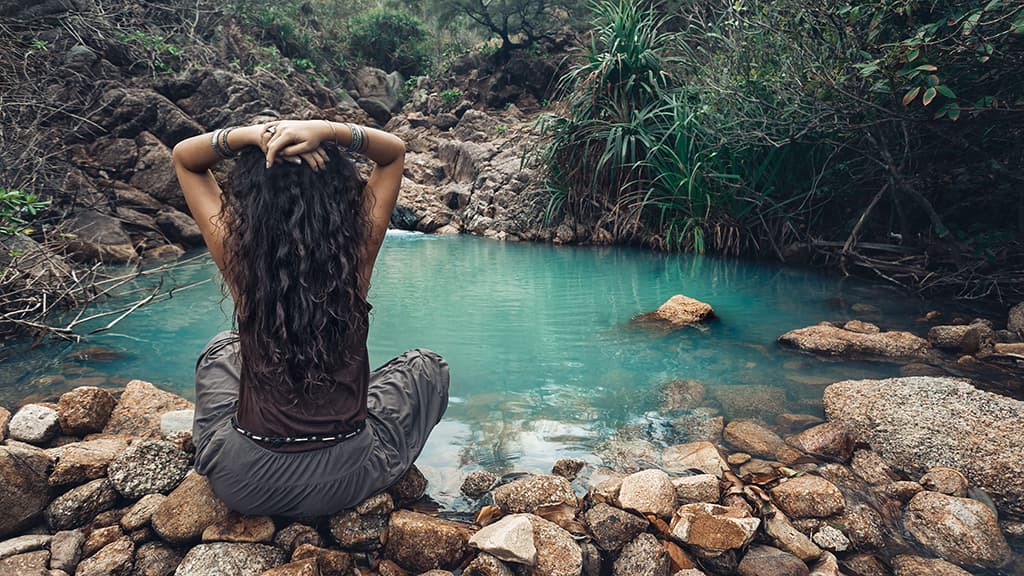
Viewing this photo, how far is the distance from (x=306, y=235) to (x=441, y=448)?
1.21 metres

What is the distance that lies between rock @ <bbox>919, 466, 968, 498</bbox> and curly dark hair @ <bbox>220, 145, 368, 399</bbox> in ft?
6.36

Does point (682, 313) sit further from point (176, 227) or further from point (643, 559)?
point (176, 227)

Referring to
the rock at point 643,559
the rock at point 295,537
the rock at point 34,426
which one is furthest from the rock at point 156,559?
the rock at point 643,559

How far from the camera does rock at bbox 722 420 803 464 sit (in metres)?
2.19

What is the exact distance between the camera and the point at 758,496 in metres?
1.75

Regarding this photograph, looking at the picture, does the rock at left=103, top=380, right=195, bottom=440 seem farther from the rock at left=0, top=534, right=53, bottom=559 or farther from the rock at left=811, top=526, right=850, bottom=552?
the rock at left=811, top=526, right=850, bottom=552

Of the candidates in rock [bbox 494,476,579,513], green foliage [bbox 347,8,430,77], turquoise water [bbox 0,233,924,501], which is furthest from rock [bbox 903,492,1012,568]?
green foliage [bbox 347,8,430,77]

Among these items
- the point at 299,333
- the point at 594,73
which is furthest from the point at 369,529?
the point at 594,73

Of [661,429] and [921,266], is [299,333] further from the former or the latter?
[921,266]

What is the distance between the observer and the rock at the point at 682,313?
4184 millimetres

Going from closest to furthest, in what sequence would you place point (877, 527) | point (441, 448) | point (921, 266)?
point (877, 527)
point (441, 448)
point (921, 266)

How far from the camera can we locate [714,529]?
152 centimetres

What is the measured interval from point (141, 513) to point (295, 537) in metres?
0.45

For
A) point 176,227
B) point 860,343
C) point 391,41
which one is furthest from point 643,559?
point 391,41
